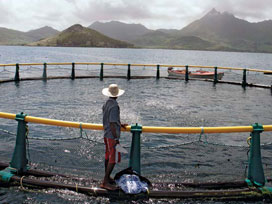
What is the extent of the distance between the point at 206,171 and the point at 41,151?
477cm

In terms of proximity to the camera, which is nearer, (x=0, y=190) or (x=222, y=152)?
(x=0, y=190)

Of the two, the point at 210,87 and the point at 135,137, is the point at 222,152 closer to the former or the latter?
the point at 135,137

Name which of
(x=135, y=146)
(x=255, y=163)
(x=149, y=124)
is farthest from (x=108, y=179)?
(x=149, y=124)

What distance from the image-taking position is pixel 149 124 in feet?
42.4

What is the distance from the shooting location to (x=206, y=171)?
25.2 ft

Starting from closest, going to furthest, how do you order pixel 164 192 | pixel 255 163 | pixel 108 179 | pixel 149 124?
pixel 164 192 → pixel 108 179 → pixel 255 163 → pixel 149 124

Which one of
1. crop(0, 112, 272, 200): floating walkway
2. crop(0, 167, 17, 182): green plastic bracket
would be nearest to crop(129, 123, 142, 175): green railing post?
crop(0, 112, 272, 200): floating walkway

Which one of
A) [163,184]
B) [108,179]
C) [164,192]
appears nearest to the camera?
[164,192]

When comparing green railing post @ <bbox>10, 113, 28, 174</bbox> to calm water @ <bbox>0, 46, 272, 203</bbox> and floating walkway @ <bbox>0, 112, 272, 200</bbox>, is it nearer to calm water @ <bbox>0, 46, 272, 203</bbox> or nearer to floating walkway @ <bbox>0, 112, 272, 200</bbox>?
floating walkway @ <bbox>0, 112, 272, 200</bbox>

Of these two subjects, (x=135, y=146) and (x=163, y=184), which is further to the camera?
(x=163, y=184)

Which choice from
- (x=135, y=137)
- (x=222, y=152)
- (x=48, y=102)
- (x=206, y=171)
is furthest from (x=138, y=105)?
(x=135, y=137)

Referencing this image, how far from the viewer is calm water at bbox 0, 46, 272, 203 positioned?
7.41 m

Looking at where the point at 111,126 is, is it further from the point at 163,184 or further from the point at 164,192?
the point at 163,184

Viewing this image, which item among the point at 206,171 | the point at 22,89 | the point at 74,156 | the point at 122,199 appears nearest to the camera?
the point at 122,199
